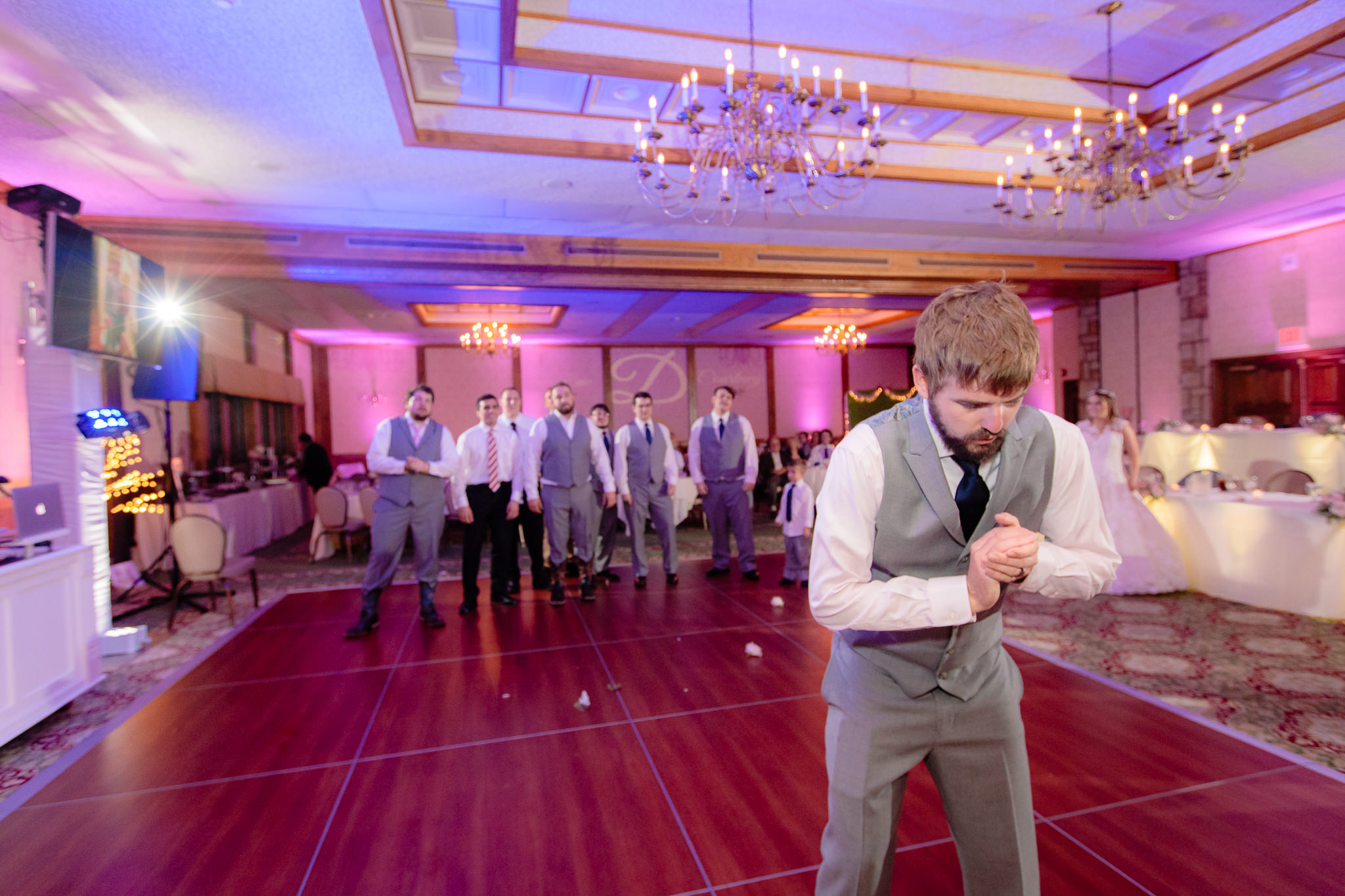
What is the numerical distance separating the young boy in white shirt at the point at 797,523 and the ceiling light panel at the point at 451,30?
358 centimetres

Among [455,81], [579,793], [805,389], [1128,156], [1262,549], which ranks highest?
[455,81]

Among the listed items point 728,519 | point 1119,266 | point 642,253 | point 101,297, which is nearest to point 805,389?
point 1119,266

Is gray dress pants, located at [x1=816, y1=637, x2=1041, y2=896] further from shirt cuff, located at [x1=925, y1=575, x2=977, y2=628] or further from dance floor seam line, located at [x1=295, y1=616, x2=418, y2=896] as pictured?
dance floor seam line, located at [x1=295, y1=616, x2=418, y2=896]

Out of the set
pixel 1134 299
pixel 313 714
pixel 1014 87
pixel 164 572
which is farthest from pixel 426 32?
pixel 1134 299

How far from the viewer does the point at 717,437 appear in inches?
224

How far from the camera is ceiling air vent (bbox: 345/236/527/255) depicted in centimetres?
645

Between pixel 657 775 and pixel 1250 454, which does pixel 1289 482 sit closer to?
pixel 1250 454

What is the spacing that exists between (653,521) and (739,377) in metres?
9.99

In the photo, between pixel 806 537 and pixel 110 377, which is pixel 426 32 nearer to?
pixel 806 537

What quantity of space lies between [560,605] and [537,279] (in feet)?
13.1

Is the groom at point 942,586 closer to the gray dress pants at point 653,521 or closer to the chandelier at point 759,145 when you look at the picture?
the chandelier at point 759,145

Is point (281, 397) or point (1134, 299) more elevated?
point (1134, 299)

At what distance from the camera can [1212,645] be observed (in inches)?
147

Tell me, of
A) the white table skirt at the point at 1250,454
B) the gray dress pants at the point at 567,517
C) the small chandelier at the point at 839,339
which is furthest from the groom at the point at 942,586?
the small chandelier at the point at 839,339
